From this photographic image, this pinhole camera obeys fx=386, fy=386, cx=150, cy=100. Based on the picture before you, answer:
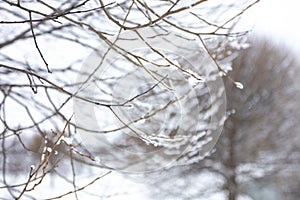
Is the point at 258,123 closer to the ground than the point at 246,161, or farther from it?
farther from it

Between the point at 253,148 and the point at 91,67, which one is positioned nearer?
the point at 91,67

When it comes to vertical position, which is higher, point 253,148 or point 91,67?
point 253,148

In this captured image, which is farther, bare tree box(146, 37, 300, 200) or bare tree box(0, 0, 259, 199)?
bare tree box(146, 37, 300, 200)

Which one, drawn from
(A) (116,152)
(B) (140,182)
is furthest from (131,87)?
(B) (140,182)

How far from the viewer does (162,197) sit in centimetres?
337

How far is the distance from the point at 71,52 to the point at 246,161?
2454mm

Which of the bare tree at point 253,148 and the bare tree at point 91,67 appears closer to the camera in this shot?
the bare tree at point 91,67

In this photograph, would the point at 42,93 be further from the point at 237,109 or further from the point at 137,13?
the point at 237,109

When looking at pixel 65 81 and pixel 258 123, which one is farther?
pixel 258 123

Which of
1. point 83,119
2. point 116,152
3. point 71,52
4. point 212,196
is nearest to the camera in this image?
point 83,119

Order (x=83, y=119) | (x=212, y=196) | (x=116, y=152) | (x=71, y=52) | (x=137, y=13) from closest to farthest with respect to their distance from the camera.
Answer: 1. (x=137, y=13)
2. (x=83, y=119)
3. (x=71, y=52)
4. (x=116, y=152)
5. (x=212, y=196)

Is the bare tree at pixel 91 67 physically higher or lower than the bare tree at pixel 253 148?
lower

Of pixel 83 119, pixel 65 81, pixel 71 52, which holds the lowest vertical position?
pixel 83 119

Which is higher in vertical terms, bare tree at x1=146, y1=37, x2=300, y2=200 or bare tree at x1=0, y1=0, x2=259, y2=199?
bare tree at x1=146, y1=37, x2=300, y2=200
